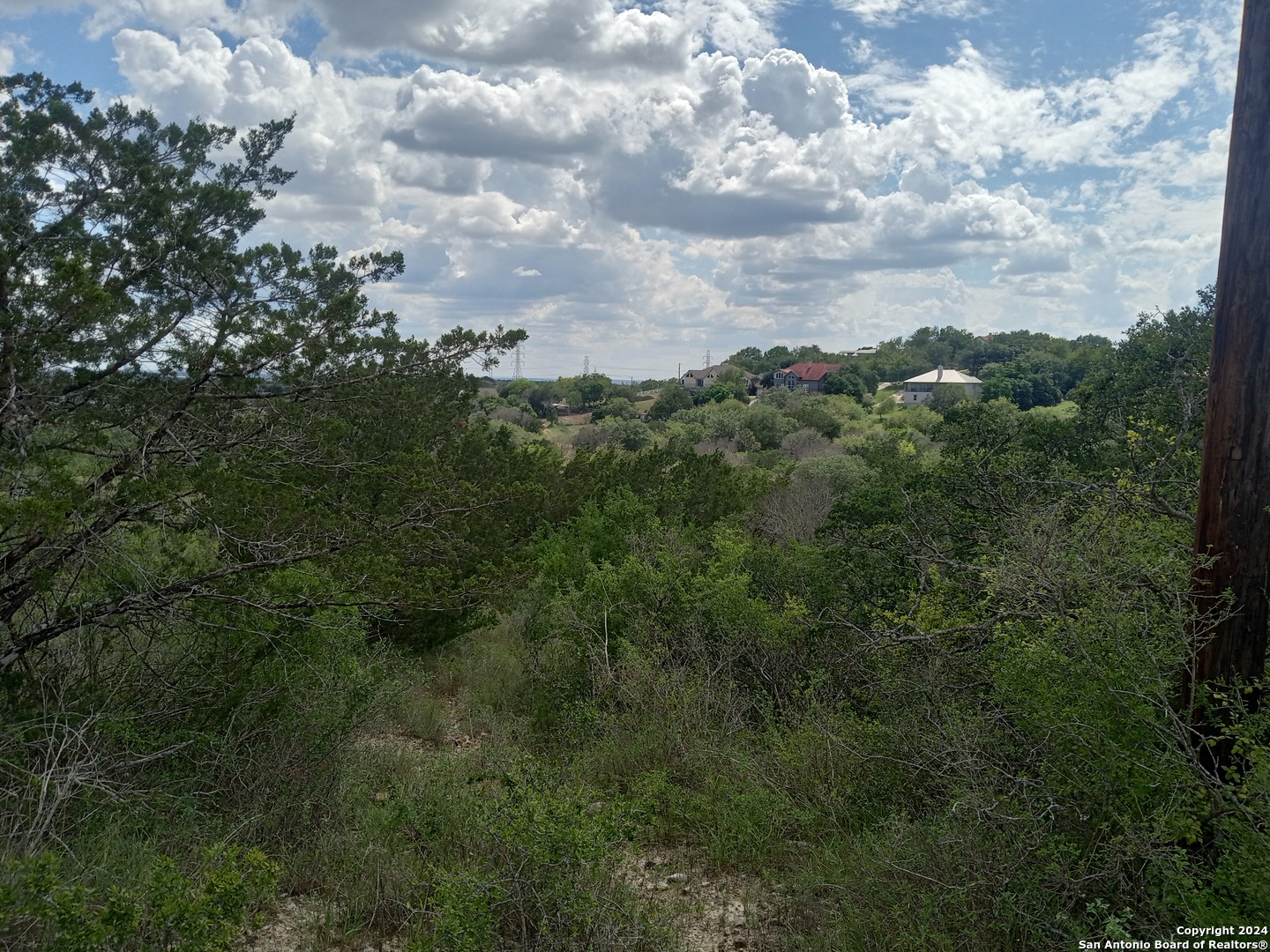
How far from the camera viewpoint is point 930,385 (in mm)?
80375

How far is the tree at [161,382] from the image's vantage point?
15.5 ft

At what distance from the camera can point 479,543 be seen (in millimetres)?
10281

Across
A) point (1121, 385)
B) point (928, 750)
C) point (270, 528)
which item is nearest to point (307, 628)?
point (270, 528)

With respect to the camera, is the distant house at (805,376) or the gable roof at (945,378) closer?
the gable roof at (945,378)

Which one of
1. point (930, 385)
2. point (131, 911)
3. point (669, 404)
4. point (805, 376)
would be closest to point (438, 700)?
point (131, 911)

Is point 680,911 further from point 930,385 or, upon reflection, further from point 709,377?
point 709,377

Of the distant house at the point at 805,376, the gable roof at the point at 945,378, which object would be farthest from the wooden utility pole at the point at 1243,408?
the distant house at the point at 805,376

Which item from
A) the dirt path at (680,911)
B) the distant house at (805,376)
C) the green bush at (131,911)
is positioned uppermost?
the distant house at (805,376)

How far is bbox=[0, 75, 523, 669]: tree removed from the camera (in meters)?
4.72

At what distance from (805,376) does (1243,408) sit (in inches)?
3730

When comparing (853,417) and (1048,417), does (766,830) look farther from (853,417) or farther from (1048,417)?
(853,417)

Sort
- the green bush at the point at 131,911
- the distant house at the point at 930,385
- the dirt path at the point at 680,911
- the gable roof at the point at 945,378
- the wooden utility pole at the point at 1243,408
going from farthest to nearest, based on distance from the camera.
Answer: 1. the gable roof at the point at 945,378
2. the distant house at the point at 930,385
3. the dirt path at the point at 680,911
4. the wooden utility pole at the point at 1243,408
5. the green bush at the point at 131,911

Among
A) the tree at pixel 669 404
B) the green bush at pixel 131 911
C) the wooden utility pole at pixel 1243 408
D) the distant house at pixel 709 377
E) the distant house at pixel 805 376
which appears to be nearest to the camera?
the green bush at pixel 131 911

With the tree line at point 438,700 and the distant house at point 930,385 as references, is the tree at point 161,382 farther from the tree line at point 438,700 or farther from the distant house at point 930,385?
the distant house at point 930,385
